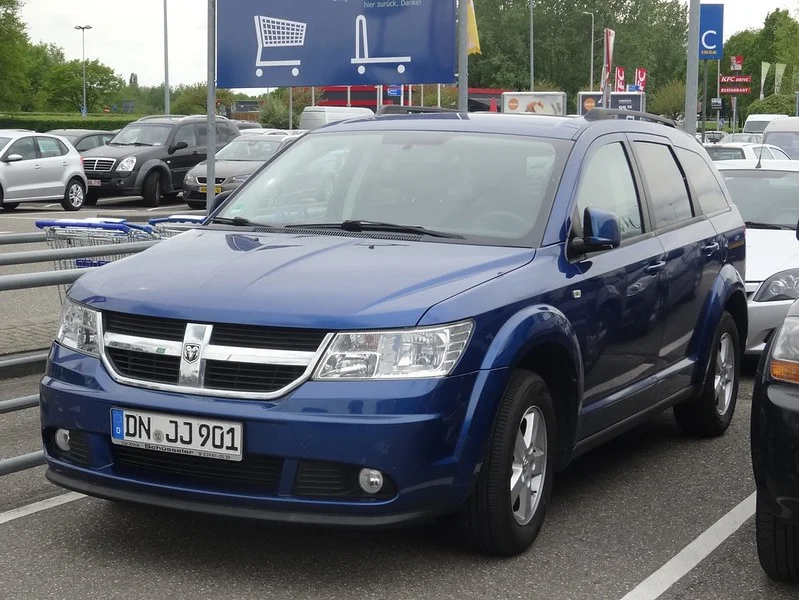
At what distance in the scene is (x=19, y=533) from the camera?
5.06 metres

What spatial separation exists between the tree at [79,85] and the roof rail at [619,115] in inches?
4848

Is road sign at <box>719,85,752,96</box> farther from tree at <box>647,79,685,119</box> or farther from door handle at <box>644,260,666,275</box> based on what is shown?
door handle at <box>644,260,666,275</box>

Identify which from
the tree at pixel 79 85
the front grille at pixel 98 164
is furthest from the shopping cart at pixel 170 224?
the tree at pixel 79 85

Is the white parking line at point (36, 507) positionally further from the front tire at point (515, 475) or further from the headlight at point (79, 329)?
the front tire at point (515, 475)

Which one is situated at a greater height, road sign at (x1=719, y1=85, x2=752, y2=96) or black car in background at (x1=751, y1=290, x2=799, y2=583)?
road sign at (x1=719, y1=85, x2=752, y2=96)

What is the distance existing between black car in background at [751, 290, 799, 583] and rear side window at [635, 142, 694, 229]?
1856 millimetres

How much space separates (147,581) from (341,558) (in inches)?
28.2

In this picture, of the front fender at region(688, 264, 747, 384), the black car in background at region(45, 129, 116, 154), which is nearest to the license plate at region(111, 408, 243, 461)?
the front fender at region(688, 264, 747, 384)

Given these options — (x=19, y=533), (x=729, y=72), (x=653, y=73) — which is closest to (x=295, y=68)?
(x=19, y=533)

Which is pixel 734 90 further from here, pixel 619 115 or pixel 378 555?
pixel 378 555

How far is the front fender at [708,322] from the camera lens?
6.66 metres

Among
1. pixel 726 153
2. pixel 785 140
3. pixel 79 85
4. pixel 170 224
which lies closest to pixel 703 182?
pixel 170 224

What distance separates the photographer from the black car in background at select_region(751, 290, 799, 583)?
13.9 feet

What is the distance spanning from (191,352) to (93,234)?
3149mm
